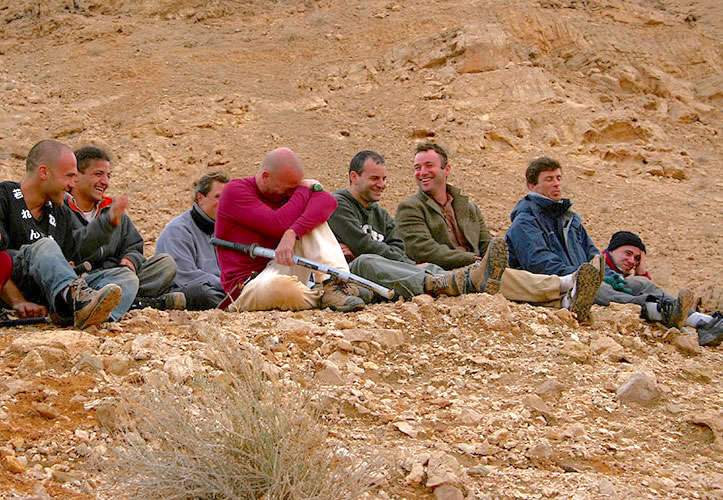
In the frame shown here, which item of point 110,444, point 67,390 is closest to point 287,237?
point 67,390

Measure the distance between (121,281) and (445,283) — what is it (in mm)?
2041

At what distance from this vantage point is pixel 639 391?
384cm

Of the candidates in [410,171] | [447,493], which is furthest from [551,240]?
[410,171]

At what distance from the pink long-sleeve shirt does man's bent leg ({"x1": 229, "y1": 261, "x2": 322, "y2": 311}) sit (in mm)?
238

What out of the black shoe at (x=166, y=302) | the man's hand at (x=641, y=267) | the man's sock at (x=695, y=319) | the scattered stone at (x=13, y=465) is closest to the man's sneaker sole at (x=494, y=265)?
the man's sock at (x=695, y=319)

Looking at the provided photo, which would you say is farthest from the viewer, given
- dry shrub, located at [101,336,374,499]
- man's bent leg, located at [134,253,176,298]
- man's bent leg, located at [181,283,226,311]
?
man's bent leg, located at [181,283,226,311]

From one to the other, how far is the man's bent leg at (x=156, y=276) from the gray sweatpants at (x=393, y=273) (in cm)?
128

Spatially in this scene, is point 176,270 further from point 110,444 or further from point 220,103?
point 220,103

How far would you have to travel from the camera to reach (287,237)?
505 cm

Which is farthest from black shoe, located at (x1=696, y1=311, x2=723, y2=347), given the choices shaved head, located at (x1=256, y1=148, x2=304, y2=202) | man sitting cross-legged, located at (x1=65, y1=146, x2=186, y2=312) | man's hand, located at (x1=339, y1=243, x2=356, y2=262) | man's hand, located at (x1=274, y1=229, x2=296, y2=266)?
man sitting cross-legged, located at (x1=65, y1=146, x2=186, y2=312)

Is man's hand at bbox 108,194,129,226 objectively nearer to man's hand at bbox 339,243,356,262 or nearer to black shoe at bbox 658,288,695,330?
man's hand at bbox 339,243,356,262

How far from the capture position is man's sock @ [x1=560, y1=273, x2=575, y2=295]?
508 centimetres

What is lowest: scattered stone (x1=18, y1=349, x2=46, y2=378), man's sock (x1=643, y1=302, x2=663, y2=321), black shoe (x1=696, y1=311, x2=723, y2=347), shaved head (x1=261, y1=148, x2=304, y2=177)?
black shoe (x1=696, y1=311, x2=723, y2=347)

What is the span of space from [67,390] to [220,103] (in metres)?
10.2
